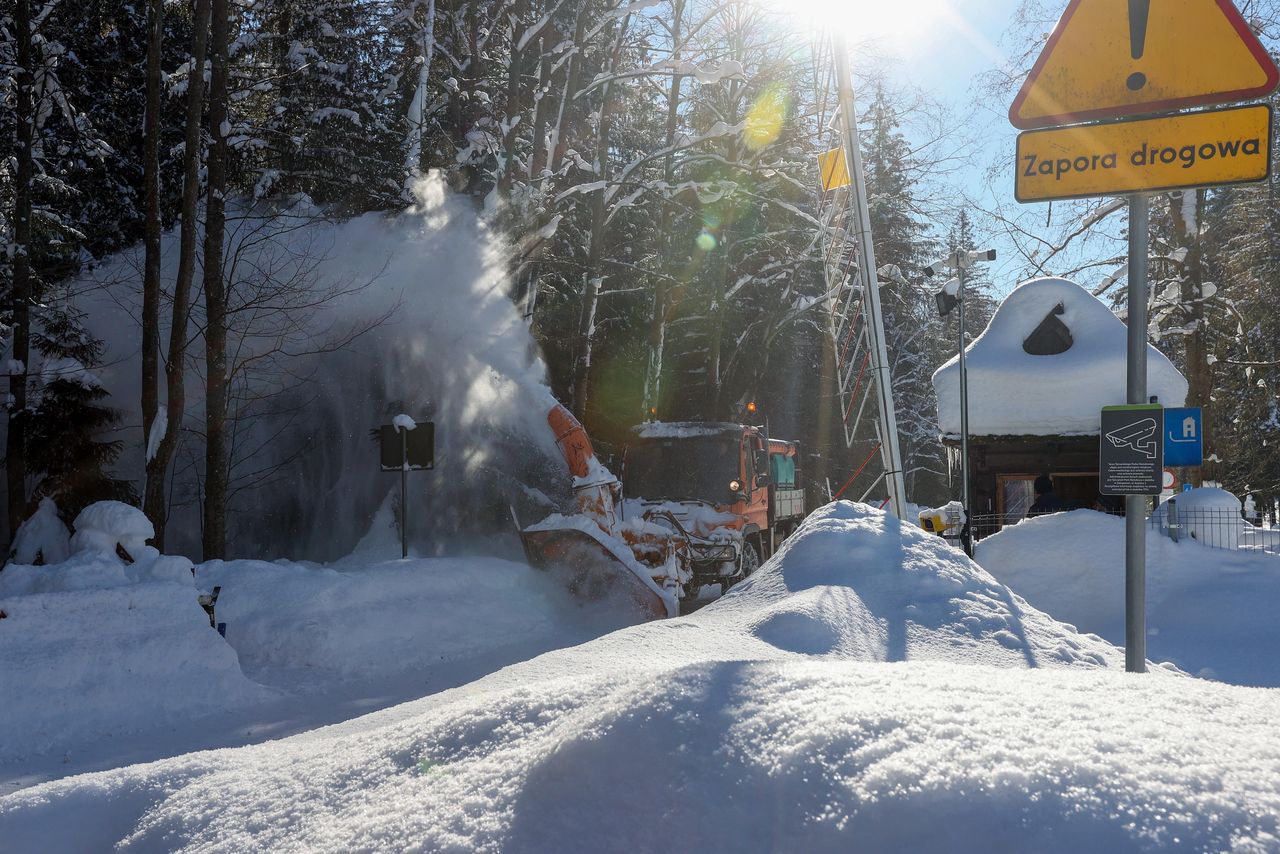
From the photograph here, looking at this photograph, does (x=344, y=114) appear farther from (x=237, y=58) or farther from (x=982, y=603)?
(x=982, y=603)

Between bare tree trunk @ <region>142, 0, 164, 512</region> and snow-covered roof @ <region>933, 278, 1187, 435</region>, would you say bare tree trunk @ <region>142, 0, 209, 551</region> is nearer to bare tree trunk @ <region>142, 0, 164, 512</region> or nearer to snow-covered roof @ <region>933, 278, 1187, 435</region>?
bare tree trunk @ <region>142, 0, 164, 512</region>

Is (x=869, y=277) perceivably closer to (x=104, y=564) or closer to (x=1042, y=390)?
(x=1042, y=390)

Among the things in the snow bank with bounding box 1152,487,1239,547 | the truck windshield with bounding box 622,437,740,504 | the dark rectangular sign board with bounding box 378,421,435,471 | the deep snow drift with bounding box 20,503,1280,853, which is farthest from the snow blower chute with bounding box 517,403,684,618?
the deep snow drift with bounding box 20,503,1280,853

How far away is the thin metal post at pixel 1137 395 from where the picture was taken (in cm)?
Result: 408

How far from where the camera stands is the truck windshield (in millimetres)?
15016

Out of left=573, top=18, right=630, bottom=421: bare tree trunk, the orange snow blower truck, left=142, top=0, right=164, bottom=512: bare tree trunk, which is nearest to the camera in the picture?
the orange snow blower truck

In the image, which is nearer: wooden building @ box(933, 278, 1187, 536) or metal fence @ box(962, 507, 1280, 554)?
metal fence @ box(962, 507, 1280, 554)

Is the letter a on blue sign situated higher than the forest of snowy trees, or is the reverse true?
the forest of snowy trees

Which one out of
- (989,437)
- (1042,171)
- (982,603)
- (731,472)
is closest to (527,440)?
(731,472)

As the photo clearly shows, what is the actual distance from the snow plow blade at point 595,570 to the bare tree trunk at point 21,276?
8408mm

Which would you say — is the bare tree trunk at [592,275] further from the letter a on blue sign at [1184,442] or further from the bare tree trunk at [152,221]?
the letter a on blue sign at [1184,442]

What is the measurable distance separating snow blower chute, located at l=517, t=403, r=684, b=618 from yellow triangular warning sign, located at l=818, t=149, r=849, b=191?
5.08 m

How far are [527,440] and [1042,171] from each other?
1075cm

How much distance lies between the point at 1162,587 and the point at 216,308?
12424mm
